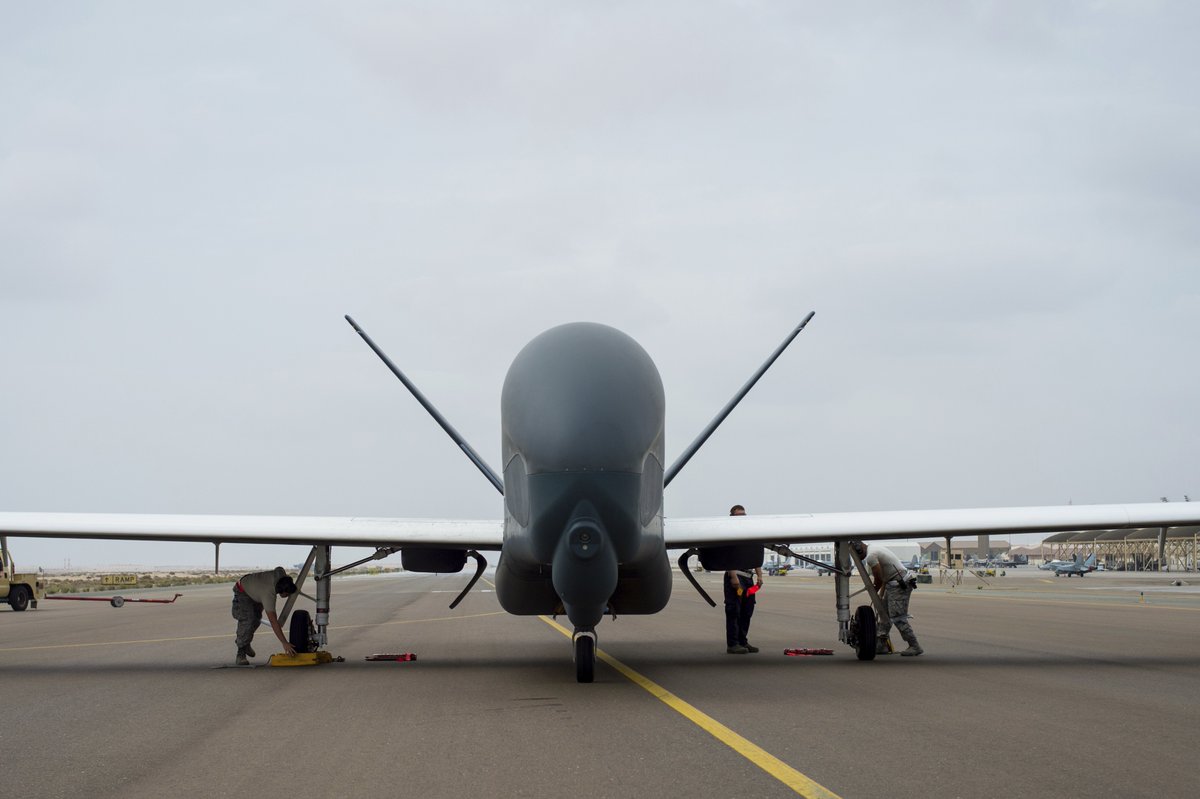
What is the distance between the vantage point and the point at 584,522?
9.77m

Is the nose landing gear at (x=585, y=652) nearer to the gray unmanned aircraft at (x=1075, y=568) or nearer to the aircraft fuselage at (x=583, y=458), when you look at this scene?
the aircraft fuselage at (x=583, y=458)

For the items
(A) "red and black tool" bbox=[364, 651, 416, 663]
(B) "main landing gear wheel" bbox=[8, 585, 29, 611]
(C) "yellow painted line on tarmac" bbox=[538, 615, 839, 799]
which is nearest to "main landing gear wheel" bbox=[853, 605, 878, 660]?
(C) "yellow painted line on tarmac" bbox=[538, 615, 839, 799]

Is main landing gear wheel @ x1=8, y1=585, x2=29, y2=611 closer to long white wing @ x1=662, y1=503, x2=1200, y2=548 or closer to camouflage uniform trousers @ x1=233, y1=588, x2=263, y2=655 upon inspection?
camouflage uniform trousers @ x1=233, y1=588, x2=263, y2=655

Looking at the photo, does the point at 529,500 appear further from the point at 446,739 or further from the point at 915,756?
the point at 915,756

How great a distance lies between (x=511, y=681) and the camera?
11.9 meters

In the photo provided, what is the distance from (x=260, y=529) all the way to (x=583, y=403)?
19.9 feet

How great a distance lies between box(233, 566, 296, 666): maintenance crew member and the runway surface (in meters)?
0.66

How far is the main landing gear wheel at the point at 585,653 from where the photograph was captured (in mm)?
11117

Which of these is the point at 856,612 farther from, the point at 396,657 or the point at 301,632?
the point at 301,632

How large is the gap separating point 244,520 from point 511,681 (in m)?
4.70

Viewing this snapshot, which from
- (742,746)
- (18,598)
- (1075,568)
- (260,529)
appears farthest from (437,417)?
(1075,568)

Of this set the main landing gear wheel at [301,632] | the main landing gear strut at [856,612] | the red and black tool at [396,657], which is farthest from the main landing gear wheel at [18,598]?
the main landing gear strut at [856,612]

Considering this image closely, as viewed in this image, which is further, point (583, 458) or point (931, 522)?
point (931, 522)

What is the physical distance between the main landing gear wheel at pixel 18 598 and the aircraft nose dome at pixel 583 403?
28303 mm
